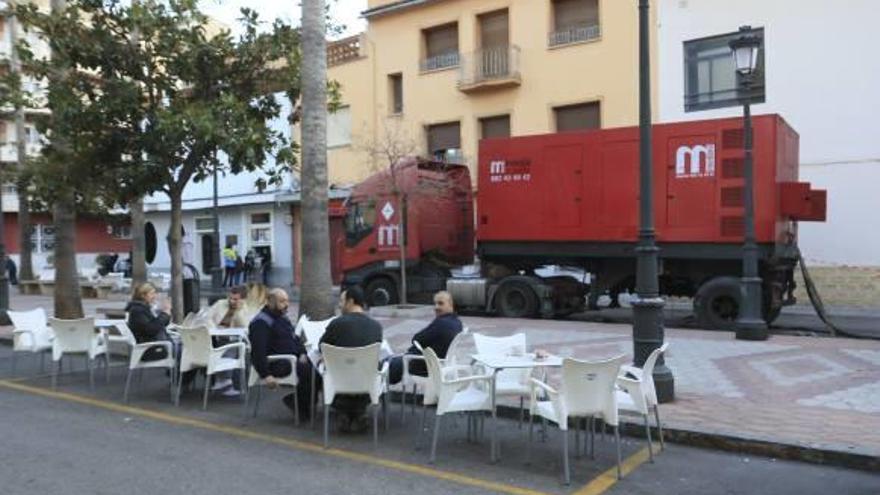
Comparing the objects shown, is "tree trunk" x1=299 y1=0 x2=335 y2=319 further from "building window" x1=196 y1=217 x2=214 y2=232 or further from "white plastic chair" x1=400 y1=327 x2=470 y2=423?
"building window" x1=196 y1=217 x2=214 y2=232

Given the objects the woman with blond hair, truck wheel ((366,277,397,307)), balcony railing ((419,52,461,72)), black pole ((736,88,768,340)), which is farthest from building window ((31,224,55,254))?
black pole ((736,88,768,340))

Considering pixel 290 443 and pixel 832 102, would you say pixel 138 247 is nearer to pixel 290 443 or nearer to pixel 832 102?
pixel 290 443

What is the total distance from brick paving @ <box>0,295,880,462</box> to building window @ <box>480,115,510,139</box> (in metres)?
10.4

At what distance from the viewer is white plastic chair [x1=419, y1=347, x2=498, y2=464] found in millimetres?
6457

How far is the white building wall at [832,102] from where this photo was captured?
18.3 meters

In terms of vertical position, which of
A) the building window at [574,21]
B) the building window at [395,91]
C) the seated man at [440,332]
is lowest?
the seated man at [440,332]

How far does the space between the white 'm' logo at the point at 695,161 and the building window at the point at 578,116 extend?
26.5 ft

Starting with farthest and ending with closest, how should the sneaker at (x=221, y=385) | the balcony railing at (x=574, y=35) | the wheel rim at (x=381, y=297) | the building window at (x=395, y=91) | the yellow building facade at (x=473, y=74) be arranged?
the building window at (x=395, y=91)
the balcony railing at (x=574, y=35)
the yellow building facade at (x=473, y=74)
the wheel rim at (x=381, y=297)
the sneaker at (x=221, y=385)

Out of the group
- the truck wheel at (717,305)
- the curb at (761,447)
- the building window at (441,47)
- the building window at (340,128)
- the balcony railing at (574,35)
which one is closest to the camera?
the curb at (761,447)

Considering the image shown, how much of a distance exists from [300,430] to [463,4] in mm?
19457

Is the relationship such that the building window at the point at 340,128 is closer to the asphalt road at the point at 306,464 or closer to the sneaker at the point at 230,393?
the sneaker at the point at 230,393

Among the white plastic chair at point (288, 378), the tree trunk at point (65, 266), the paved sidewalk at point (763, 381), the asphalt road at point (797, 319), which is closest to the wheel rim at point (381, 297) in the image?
the paved sidewalk at point (763, 381)

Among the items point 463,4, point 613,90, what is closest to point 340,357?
point 613,90

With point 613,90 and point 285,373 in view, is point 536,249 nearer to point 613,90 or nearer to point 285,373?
point 613,90
